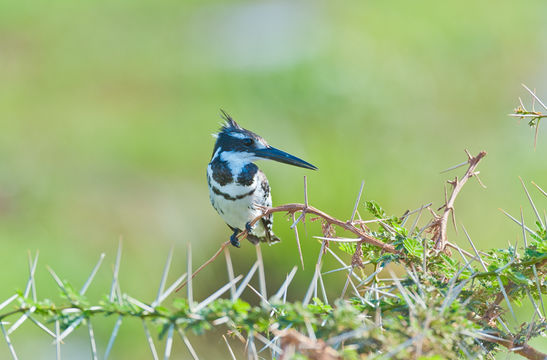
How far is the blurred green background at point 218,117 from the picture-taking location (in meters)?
5.39

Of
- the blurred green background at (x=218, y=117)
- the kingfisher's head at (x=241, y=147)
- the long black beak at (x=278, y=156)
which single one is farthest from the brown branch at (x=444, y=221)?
the blurred green background at (x=218, y=117)

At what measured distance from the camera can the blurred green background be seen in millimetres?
5391

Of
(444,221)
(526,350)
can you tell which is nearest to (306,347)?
(526,350)

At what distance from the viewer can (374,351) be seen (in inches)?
51.9

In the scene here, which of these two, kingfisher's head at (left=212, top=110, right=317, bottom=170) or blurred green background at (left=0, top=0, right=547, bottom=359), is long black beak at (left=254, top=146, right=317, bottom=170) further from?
blurred green background at (left=0, top=0, right=547, bottom=359)

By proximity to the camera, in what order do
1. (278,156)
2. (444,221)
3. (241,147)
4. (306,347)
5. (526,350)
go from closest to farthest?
(306,347), (526,350), (444,221), (278,156), (241,147)

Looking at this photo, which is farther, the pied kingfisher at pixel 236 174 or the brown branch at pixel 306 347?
the pied kingfisher at pixel 236 174

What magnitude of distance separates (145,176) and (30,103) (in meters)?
2.47

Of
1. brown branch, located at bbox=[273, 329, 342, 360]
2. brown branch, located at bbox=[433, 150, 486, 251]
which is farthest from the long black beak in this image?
brown branch, located at bbox=[273, 329, 342, 360]

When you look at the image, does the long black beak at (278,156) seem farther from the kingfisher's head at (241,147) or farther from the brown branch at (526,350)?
the brown branch at (526,350)

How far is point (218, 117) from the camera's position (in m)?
7.14

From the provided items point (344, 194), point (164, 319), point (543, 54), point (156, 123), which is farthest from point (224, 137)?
point (543, 54)

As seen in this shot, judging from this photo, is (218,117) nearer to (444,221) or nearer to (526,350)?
(444,221)

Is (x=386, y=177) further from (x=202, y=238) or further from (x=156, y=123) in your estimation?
(x=156, y=123)
